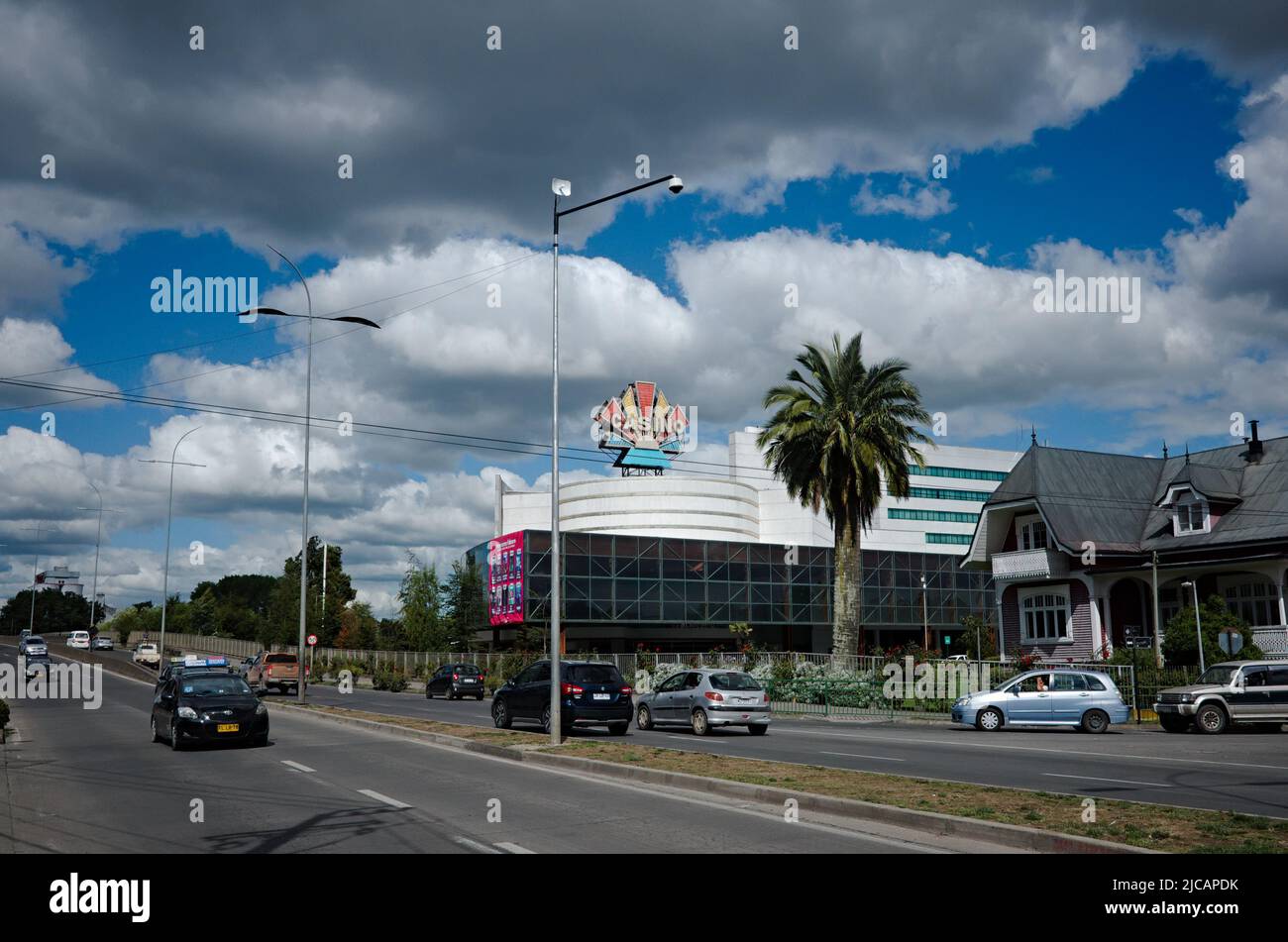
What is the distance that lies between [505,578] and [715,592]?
1504 cm

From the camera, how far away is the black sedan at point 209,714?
1903cm

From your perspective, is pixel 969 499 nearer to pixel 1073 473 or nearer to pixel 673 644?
pixel 673 644

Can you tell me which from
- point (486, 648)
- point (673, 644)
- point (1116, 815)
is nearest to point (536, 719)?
point (1116, 815)

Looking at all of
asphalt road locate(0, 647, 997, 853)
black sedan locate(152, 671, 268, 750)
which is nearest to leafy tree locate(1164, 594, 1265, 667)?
asphalt road locate(0, 647, 997, 853)

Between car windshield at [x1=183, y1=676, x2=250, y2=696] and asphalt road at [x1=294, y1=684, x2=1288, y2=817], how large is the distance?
300 inches

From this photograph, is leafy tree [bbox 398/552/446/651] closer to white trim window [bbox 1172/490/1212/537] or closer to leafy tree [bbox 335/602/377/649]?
leafy tree [bbox 335/602/377/649]

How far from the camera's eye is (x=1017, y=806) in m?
10.8

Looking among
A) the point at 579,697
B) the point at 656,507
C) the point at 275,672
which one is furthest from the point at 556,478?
the point at 656,507

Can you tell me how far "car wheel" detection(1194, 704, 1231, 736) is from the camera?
25.6m

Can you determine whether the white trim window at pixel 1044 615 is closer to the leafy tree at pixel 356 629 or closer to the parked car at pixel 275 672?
the parked car at pixel 275 672

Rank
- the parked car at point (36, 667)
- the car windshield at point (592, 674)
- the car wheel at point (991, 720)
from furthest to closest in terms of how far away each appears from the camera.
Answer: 1. the parked car at point (36, 667)
2. the car wheel at point (991, 720)
3. the car windshield at point (592, 674)

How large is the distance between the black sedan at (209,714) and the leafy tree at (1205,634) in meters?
29.6

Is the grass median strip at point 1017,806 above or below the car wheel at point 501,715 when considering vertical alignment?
above

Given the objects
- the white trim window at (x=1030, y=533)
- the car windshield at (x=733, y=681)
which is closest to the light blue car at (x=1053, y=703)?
the car windshield at (x=733, y=681)
